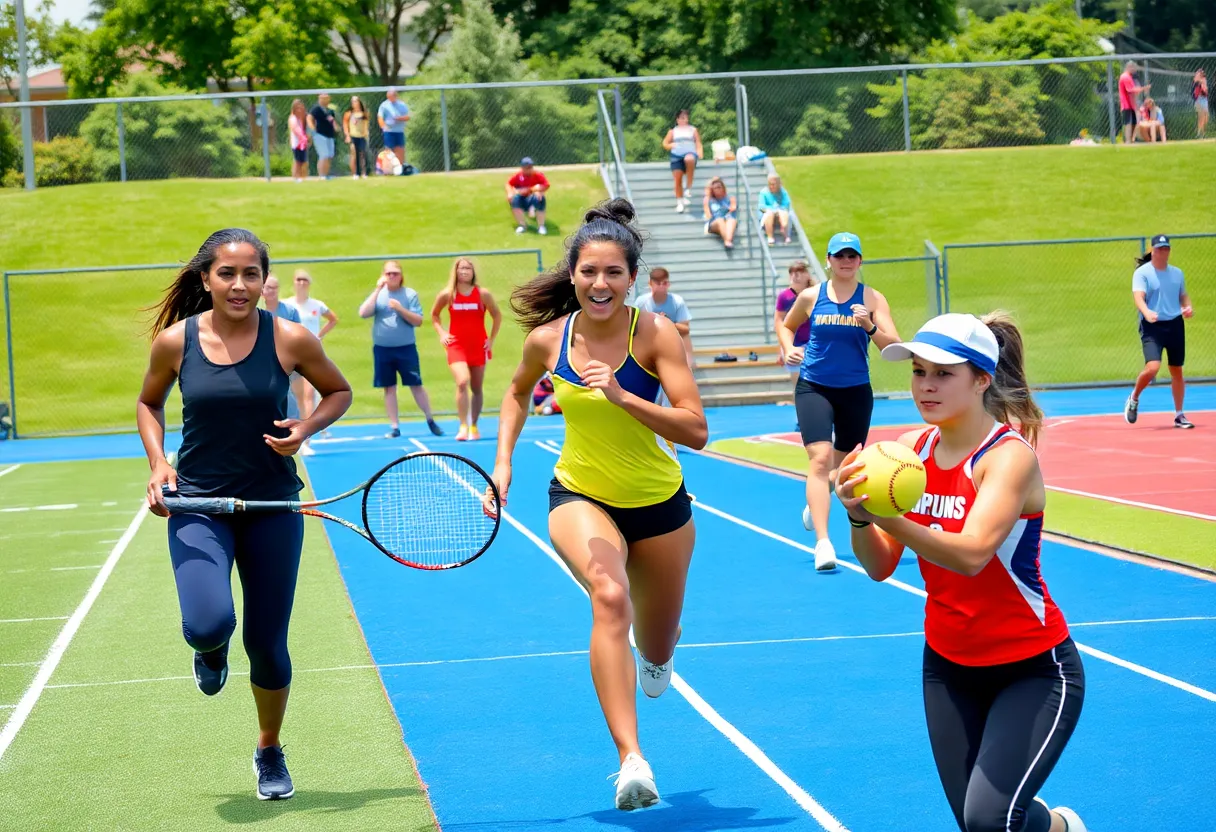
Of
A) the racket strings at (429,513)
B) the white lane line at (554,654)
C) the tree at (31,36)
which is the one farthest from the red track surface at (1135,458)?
the tree at (31,36)

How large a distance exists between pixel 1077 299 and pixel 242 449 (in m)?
26.9

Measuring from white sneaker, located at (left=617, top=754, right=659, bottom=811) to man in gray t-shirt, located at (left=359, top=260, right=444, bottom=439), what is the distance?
1442 cm

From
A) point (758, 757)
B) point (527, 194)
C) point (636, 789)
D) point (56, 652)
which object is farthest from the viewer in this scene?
point (527, 194)

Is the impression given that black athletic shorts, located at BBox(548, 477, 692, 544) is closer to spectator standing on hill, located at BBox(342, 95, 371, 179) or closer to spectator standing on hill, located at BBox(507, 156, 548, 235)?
spectator standing on hill, located at BBox(507, 156, 548, 235)

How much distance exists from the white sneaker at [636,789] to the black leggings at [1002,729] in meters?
1.02

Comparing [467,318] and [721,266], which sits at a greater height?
[721,266]

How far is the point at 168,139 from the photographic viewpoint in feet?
104

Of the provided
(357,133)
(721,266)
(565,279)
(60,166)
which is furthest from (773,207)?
(565,279)

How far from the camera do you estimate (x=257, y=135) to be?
31.5 meters

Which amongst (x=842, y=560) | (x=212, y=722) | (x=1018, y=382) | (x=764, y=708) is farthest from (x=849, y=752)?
(x=842, y=560)

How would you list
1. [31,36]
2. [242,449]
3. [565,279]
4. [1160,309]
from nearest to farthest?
1. [242,449]
2. [565,279]
3. [1160,309]
4. [31,36]

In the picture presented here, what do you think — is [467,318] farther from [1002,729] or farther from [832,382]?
[1002,729]

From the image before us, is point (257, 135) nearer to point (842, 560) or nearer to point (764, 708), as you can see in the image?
point (842, 560)

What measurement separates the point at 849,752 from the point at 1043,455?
10.9 metres
